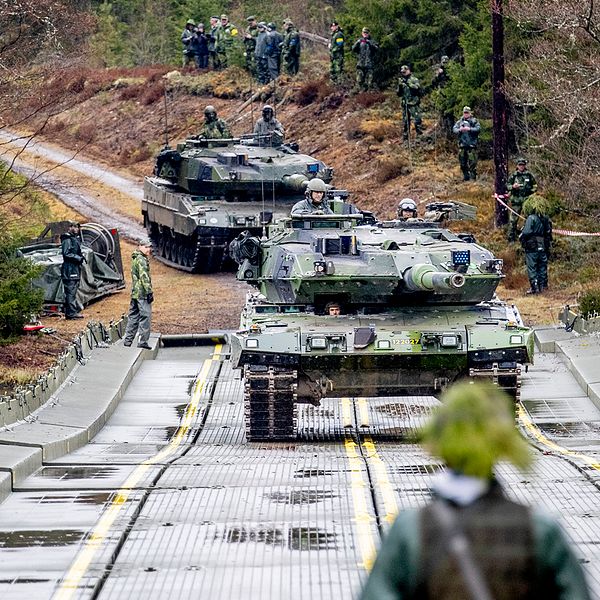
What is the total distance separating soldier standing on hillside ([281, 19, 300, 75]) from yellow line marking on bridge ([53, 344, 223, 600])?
29971 millimetres

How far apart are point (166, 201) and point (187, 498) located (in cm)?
2071

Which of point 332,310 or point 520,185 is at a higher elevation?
point 520,185

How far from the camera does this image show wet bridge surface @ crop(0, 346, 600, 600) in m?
9.38

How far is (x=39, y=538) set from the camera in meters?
10.5

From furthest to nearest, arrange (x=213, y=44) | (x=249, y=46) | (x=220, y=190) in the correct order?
(x=213, y=44), (x=249, y=46), (x=220, y=190)

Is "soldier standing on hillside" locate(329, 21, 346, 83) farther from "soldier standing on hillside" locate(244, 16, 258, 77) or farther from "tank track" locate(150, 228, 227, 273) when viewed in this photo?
"tank track" locate(150, 228, 227, 273)

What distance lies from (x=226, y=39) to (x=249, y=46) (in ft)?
11.0

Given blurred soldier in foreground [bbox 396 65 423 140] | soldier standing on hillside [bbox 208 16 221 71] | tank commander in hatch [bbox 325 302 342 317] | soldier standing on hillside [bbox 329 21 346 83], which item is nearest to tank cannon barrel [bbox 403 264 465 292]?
tank commander in hatch [bbox 325 302 342 317]

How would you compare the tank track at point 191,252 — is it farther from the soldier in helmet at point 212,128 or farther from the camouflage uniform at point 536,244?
the camouflage uniform at point 536,244

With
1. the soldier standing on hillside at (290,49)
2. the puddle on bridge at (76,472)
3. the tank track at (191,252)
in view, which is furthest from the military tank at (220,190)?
the puddle on bridge at (76,472)

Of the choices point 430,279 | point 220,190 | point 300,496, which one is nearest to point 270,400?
point 430,279

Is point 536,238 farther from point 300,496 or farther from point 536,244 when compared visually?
point 300,496

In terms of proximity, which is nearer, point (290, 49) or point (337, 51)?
point (337, 51)

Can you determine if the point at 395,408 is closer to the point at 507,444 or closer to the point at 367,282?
the point at 367,282
